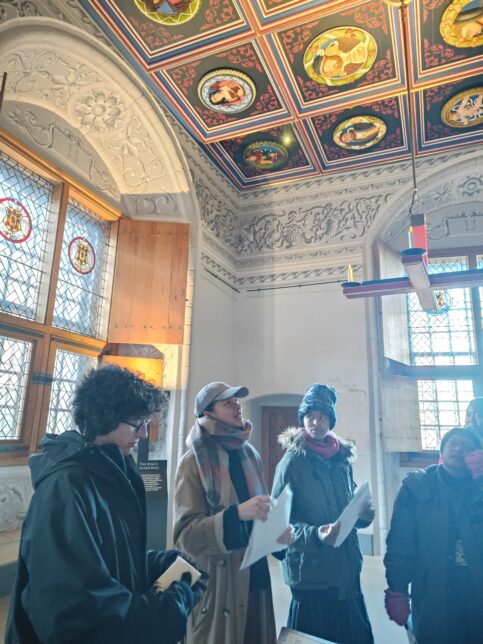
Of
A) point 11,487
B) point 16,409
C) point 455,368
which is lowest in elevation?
point 11,487

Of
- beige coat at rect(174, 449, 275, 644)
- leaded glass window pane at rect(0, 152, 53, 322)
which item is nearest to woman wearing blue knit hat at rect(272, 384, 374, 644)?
beige coat at rect(174, 449, 275, 644)

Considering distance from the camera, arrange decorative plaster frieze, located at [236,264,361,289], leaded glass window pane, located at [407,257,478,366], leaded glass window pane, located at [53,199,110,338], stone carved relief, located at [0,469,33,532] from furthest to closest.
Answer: leaded glass window pane, located at [407,257,478,366], decorative plaster frieze, located at [236,264,361,289], leaded glass window pane, located at [53,199,110,338], stone carved relief, located at [0,469,33,532]

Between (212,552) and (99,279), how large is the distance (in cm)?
401

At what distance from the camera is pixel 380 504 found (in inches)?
216

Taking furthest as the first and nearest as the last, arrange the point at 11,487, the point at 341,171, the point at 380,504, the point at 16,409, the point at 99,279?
the point at 341,171, the point at 380,504, the point at 99,279, the point at 16,409, the point at 11,487

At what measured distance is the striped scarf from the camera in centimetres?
185

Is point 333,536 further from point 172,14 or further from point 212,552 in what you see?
point 172,14

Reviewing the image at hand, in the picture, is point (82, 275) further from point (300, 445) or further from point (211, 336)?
point (300, 445)

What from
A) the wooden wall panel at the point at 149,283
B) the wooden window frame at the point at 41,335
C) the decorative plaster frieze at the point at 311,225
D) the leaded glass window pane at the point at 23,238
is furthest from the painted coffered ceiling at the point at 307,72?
the leaded glass window pane at the point at 23,238

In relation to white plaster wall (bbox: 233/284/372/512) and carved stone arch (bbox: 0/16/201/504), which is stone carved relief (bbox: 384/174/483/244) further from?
carved stone arch (bbox: 0/16/201/504)

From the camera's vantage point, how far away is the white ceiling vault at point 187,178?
13.3 feet

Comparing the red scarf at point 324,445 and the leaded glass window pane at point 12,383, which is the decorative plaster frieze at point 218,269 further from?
the red scarf at point 324,445

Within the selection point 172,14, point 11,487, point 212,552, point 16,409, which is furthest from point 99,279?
point 212,552

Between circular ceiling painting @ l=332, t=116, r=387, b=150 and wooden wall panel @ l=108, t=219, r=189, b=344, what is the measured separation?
2.48 meters
